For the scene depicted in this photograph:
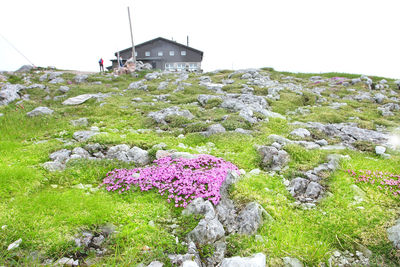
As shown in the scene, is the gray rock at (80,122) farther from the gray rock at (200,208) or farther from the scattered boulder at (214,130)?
the gray rock at (200,208)

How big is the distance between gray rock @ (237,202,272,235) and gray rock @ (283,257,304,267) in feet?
2.67

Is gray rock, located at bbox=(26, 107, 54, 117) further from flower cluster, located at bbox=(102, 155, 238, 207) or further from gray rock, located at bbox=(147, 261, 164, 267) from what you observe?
gray rock, located at bbox=(147, 261, 164, 267)

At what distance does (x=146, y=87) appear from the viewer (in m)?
26.6

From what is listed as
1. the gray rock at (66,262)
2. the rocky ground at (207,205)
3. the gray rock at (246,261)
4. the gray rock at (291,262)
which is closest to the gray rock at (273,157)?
the rocky ground at (207,205)

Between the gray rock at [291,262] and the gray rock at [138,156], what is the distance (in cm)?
534

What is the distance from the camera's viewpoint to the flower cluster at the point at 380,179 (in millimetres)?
5703

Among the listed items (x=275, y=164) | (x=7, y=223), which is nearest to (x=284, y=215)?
(x=275, y=164)

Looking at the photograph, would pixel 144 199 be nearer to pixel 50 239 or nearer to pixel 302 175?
pixel 50 239

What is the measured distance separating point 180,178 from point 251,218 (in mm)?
2294

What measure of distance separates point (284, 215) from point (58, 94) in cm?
2588

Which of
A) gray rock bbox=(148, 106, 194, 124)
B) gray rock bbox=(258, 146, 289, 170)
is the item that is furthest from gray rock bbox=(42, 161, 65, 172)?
gray rock bbox=(258, 146, 289, 170)

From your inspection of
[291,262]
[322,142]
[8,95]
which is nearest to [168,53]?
[8,95]

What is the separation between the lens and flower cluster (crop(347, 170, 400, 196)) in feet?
18.7

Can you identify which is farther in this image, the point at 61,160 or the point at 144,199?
the point at 61,160
